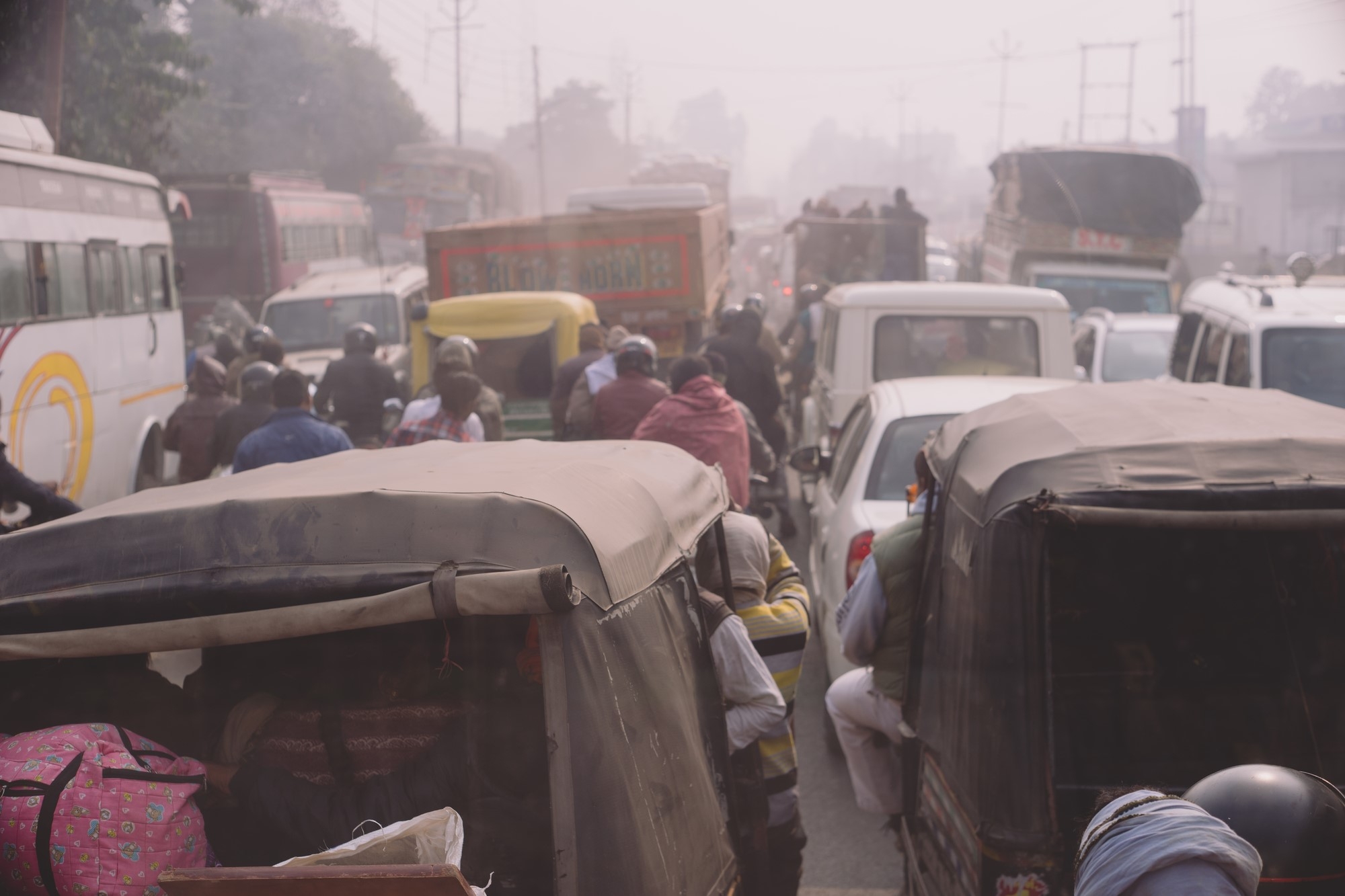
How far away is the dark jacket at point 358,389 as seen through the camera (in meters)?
9.41

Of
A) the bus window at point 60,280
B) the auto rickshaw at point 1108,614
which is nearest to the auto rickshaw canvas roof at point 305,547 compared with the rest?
the auto rickshaw at point 1108,614

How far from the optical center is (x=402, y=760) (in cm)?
288

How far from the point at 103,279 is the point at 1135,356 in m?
9.56

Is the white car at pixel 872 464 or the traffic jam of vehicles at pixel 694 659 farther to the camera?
the white car at pixel 872 464

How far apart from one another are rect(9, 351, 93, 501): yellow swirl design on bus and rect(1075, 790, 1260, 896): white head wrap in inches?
331

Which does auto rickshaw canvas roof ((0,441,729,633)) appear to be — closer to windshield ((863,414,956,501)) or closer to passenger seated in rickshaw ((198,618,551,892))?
passenger seated in rickshaw ((198,618,551,892))

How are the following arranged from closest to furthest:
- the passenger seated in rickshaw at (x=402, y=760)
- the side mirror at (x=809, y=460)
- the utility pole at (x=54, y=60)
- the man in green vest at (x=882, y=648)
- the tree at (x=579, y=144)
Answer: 1. the passenger seated in rickshaw at (x=402, y=760)
2. the man in green vest at (x=882, y=648)
3. the side mirror at (x=809, y=460)
4. the utility pole at (x=54, y=60)
5. the tree at (x=579, y=144)

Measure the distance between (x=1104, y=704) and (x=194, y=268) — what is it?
23812mm

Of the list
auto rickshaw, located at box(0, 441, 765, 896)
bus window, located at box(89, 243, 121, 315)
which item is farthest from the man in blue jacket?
bus window, located at box(89, 243, 121, 315)

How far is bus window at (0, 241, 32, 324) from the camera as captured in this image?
870 cm

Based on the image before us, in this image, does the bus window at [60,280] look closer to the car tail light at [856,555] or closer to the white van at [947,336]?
the white van at [947,336]

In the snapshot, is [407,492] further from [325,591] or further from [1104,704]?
[1104,704]

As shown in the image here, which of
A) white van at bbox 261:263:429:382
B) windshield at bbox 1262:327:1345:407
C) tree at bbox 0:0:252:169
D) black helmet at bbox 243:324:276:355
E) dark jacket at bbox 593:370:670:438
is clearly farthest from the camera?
tree at bbox 0:0:252:169

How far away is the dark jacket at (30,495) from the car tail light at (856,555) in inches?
140
